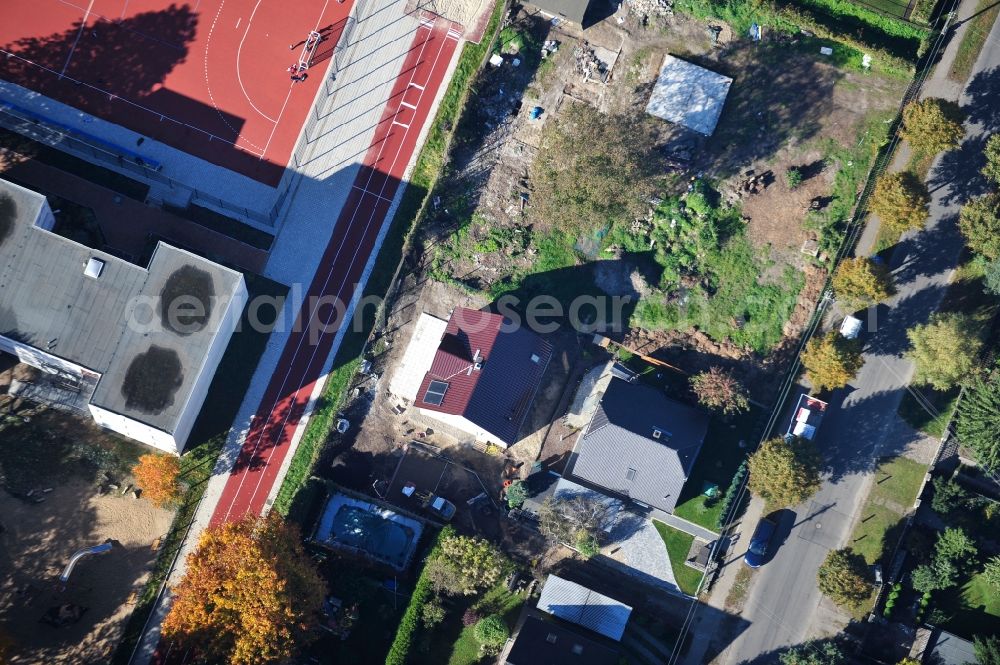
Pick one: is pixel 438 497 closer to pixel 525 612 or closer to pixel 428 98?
pixel 525 612

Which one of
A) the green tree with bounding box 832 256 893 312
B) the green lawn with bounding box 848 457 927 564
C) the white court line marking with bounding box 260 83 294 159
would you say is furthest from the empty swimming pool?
the green tree with bounding box 832 256 893 312

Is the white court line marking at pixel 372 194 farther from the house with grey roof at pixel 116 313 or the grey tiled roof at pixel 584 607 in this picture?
the grey tiled roof at pixel 584 607

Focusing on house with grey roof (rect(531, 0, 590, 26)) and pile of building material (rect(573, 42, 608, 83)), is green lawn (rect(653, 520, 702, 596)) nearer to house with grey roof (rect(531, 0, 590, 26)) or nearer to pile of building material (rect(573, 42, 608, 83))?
pile of building material (rect(573, 42, 608, 83))

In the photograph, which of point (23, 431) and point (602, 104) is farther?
point (602, 104)

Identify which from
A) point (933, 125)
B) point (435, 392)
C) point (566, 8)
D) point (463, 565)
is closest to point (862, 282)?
point (933, 125)

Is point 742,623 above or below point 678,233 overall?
below

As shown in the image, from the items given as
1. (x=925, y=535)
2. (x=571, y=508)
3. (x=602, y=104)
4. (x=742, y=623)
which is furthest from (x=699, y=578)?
(x=602, y=104)
